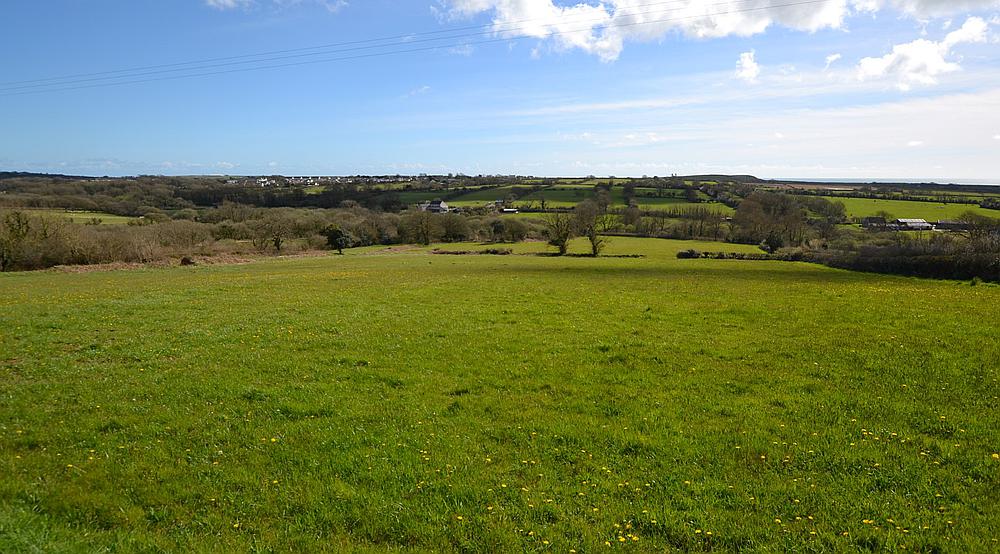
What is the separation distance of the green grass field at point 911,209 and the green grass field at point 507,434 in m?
87.8

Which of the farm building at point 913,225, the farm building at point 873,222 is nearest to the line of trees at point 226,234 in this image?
the farm building at point 873,222

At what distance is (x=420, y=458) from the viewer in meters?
8.08

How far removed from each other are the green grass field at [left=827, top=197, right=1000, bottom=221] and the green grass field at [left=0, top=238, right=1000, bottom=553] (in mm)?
87759

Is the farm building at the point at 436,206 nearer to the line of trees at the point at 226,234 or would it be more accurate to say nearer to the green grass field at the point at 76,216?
the line of trees at the point at 226,234

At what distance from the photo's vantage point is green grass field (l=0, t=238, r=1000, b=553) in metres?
6.23

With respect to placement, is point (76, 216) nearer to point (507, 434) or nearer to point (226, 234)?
point (226, 234)

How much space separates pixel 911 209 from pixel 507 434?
116m

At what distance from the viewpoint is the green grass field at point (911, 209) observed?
273 ft

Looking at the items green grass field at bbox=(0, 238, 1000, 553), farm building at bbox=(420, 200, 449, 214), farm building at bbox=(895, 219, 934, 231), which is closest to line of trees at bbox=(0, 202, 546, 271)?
farm building at bbox=(420, 200, 449, 214)

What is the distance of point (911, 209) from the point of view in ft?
306

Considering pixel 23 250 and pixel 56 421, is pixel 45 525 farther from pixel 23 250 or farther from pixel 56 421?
pixel 23 250

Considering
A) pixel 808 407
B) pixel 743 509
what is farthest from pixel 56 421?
pixel 808 407

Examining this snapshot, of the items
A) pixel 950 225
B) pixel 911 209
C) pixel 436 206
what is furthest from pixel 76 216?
pixel 911 209

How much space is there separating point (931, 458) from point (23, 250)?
68341 millimetres
